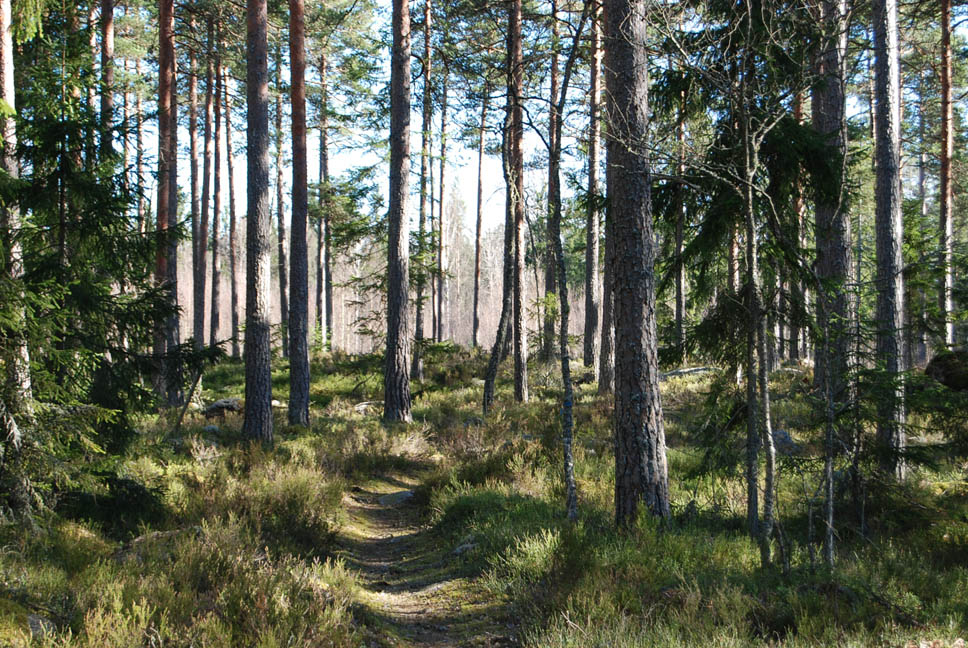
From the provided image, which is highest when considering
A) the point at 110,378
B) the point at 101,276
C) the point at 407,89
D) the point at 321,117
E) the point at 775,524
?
the point at 321,117

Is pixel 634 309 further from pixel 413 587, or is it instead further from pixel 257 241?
pixel 257 241

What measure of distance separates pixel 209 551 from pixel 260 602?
1.12 metres

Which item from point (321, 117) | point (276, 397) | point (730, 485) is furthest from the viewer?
point (321, 117)

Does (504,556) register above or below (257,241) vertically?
below

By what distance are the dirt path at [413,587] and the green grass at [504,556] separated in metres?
0.18

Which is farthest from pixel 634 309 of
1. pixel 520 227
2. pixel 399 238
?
pixel 399 238

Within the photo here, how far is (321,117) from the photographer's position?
2341 cm

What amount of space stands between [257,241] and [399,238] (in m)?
3.29

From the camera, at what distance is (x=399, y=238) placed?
513 inches

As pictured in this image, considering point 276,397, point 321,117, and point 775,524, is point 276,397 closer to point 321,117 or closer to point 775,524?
point 321,117

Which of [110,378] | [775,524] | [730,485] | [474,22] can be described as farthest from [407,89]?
[775,524]

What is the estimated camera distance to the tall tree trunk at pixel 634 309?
18.9 ft

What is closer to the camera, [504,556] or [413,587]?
[504,556]

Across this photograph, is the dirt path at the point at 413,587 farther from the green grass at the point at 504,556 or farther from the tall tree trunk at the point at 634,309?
the tall tree trunk at the point at 634,309
